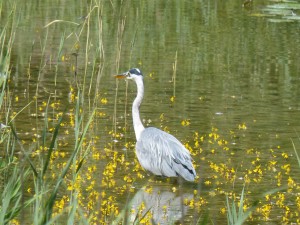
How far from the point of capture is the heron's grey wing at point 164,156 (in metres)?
7.69

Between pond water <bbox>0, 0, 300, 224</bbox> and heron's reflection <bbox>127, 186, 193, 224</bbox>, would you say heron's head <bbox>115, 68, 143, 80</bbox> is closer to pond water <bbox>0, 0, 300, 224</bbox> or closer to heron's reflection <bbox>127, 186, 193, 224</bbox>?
pond water <bbox>0, 0, 300, 224</bbox>

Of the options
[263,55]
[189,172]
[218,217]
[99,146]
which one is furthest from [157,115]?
[263,55]

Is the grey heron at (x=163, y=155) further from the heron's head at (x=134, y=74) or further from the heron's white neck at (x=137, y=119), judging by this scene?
the heron's head at (x=134, y=74)

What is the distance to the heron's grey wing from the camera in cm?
769

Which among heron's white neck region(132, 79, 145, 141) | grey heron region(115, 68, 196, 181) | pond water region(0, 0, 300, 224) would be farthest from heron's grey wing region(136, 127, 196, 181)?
heron's white neck region(132, 79, 145, 141)

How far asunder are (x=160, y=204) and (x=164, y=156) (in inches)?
32.0

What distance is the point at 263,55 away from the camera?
14.4 m

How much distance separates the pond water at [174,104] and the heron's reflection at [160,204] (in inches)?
0.5

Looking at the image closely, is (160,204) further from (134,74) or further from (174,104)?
(174,104)

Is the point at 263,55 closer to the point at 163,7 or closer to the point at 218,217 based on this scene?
the point at 163,7

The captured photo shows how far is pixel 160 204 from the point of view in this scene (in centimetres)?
721

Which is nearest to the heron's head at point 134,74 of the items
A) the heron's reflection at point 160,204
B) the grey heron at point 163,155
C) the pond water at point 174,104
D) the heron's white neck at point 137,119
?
the heron's white neck at point 137,119

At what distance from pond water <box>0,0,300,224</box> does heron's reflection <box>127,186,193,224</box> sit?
11mm

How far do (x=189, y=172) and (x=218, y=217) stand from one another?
79 centimetres
